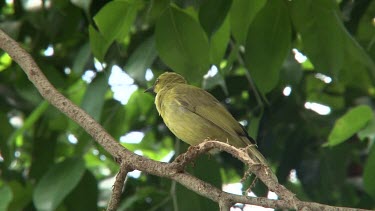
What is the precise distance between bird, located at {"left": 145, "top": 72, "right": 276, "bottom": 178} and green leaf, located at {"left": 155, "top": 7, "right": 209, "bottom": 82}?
395mm

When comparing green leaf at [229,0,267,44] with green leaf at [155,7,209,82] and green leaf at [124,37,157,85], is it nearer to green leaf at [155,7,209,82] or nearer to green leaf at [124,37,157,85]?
green leaf at [155,7,209,82]

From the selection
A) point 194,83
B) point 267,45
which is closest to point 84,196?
point 194,83

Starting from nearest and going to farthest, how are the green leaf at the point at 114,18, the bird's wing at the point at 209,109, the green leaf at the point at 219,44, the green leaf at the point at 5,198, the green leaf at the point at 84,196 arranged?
the green leaf at the point at 114,18
the green leaf at the point at 5,198
the bird's wing at the point at 209,109
the green leaf at the point at 219,44
the green leaf at the point at 84,196

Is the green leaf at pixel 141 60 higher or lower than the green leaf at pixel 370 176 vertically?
higher

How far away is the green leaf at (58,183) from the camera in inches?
177

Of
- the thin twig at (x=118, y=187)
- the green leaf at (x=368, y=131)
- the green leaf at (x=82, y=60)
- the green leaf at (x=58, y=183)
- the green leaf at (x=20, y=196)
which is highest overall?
the thin twig at (x=118, y=187)

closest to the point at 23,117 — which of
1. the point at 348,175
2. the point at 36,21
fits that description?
the point at 36,21

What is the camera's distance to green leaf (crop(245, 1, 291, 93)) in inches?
161

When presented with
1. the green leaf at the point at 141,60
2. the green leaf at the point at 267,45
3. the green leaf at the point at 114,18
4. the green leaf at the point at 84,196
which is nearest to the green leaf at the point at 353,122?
the green leaf at the point at 267,45

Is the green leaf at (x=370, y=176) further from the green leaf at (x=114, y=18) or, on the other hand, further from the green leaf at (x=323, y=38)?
the green leaf at (x=114, y=18)

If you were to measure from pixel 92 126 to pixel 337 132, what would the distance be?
1.53m

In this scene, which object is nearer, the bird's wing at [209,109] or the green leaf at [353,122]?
the green leaf at [353,122]

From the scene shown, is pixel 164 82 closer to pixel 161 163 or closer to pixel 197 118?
pixel 197 118

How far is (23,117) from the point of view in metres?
6.21
